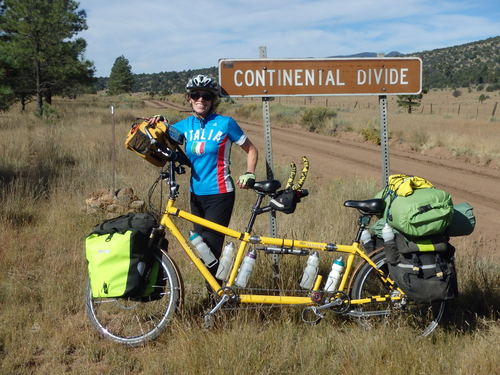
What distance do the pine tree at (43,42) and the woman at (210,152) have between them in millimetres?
18260

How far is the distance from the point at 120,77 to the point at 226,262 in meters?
87.6

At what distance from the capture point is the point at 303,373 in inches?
116

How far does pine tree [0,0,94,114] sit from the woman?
1826 centimetres

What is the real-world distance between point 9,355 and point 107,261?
92 cm

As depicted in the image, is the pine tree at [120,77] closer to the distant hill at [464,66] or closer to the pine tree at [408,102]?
the distant hill at [464,66]

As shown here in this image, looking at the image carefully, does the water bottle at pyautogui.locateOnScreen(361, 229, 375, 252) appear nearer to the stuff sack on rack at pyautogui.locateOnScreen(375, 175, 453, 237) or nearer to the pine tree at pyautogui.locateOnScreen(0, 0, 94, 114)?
the stuff sack on rack at pyautogui.locateOnScreen(375, 175, 453, 237)

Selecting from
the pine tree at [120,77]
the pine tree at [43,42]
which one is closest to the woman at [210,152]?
the pine tree at [43,42]

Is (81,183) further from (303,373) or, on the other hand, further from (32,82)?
(32,82)

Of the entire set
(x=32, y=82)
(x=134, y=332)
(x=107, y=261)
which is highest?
(x=32, y=82)

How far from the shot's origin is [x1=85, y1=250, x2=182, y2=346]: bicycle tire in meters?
3.42

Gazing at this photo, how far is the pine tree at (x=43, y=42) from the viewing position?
2022cm

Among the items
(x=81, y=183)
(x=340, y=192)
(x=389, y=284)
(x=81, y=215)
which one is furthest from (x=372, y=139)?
(x=389, y=284)

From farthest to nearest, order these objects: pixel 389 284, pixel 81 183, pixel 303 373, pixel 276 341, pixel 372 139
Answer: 1. pixel 372 139
2. pixel 81 183
3. pixel 389 284
4. pixel 276 341
5. pixel 303 373

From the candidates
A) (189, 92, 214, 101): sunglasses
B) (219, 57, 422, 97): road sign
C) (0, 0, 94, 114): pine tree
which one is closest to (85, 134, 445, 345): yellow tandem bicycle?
(189, 92, 214, 101): sunglasses
